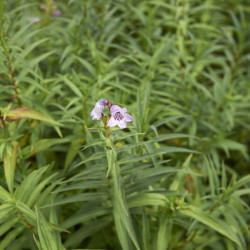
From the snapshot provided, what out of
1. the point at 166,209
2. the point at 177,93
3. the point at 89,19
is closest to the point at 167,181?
the point at 166,209

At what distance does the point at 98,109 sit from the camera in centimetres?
150

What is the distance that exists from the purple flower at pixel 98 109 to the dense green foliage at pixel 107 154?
6 centimetres

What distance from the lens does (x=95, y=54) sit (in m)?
2.77

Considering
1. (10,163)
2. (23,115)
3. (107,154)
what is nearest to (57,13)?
(23,115)

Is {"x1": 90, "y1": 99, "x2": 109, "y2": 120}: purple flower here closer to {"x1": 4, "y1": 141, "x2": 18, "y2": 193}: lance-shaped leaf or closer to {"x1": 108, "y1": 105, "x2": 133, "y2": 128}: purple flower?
{"x1": 108, "y1": 105, "x2": 133, "y2": 128}: purple flower

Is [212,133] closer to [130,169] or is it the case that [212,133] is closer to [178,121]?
[178,121]

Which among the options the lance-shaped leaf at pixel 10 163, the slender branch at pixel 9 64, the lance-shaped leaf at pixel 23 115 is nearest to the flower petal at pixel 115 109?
the lance-shaped leaf at pixel 23 115

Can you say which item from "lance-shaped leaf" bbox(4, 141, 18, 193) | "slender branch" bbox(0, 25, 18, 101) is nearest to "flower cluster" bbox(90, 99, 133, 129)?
"lance-shaped leaf" bbox(4, 141, 18, 193)

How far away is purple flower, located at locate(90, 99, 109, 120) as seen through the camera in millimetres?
1500

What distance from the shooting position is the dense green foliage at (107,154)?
5.93 ft

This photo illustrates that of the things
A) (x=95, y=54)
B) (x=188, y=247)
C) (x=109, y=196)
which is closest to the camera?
(x=109, y=196)

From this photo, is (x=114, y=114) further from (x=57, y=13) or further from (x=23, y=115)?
(x=57, y=13)

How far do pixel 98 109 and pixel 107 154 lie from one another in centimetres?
21

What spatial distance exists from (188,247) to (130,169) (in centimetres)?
93
